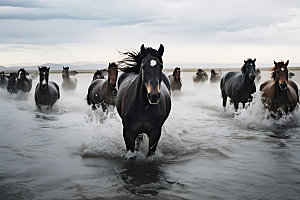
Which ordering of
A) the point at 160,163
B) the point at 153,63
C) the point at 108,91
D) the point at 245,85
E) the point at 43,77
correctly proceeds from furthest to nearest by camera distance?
the point at 43,77 < the point at 245,85 < the point at 108,91 < the point at 160,163 < the point at 153,63

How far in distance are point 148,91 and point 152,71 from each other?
1.16 ft

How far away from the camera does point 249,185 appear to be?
4.89 meters

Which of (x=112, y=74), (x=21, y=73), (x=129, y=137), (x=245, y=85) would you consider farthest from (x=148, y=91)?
(x=21, y=73)

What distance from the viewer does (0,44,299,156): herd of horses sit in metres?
5.12

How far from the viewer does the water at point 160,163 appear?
4.65m

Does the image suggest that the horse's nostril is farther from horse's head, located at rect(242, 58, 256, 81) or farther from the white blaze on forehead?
the white blaze on forehead

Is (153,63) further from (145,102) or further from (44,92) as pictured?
(44,92)

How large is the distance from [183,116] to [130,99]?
26.2 ft

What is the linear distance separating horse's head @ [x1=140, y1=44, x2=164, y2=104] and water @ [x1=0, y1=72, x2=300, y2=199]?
1.43 metres

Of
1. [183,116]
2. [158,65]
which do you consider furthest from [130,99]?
[183,116]

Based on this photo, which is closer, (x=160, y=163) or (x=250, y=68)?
(x=160, y=163)

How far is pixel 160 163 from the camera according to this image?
5973 millimetres

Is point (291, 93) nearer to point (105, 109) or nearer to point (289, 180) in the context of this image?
point (289, 180)

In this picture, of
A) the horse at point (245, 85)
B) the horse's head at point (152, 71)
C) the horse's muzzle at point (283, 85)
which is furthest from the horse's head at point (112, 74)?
the horse's head at point (152, 71)
